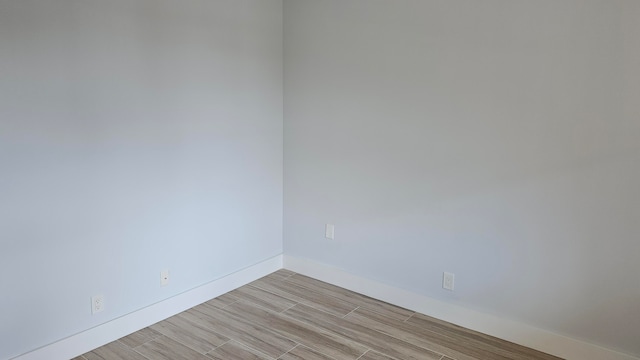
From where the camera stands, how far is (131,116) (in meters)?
2.59

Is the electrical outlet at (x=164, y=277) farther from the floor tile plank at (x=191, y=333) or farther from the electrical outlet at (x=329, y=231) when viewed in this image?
the electrical outlet at (x=329, y=231)

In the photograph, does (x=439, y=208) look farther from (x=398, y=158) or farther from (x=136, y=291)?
(x=136, y=291)

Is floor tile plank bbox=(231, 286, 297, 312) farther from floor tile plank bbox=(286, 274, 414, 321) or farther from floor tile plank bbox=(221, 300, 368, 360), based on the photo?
floor tile plank bbox=(286, 274, 414, 321)

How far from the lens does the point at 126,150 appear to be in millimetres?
2584

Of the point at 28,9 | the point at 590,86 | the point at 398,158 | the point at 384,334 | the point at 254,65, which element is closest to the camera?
the point at 28,9

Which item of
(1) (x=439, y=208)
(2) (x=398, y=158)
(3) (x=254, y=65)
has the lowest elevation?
(1) (x=439, y=208)

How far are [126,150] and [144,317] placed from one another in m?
1.08

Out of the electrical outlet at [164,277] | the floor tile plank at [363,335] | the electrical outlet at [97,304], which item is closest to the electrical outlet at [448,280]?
the floor tile plank at [363,335]

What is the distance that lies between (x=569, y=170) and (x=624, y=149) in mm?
271

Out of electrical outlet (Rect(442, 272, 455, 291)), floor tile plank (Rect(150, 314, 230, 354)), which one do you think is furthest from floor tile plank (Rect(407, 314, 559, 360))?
floor tile plank (Rect(150, 314, 230, 354))

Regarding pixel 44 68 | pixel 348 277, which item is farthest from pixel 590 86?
pixel 44 68

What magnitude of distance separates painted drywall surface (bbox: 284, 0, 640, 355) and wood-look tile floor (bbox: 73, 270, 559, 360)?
233 millimetres

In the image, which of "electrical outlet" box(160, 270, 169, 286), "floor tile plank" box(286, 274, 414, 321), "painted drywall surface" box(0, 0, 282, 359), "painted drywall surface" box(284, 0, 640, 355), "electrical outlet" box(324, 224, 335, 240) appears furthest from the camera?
"electrical outlet" box(324, 224, 335, 240)

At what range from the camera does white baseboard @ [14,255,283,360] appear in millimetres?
2379
